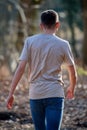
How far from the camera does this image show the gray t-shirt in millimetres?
6465

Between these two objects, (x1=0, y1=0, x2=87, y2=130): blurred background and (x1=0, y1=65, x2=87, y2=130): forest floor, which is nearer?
(x1=0, y1=65, x2=87, y2=130): forest floor

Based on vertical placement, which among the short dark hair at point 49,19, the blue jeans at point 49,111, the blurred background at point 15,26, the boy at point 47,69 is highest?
the short dark hair at point 49,19

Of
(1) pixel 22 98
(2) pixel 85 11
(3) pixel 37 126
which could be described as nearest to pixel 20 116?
(1) pixel 22 98

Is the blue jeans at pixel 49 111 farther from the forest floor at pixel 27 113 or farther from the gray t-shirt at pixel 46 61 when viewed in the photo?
the forest floor at pixel 27 113

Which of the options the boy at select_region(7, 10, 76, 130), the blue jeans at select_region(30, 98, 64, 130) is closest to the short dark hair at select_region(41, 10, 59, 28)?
the boy at select_region(7, 10, 76, 130)

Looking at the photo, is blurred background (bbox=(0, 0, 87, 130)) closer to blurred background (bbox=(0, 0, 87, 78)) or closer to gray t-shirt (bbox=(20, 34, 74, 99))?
blurred background (bbox=(0, 0, 87, 78))

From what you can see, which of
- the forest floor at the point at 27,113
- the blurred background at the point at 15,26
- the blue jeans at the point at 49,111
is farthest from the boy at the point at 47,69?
the blurred background at the point at 15,26

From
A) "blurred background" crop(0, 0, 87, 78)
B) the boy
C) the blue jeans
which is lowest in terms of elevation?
"blurred background" crop(0, 0, 87, 78)

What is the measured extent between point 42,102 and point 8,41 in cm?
1337

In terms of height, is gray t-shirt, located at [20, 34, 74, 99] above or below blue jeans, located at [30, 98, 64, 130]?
above

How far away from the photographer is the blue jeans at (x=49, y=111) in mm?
6414

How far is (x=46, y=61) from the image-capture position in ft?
21.4

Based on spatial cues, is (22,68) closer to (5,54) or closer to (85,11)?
(5,54)

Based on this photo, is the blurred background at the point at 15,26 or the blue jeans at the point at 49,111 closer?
the blue jeans at the point at 49,111
